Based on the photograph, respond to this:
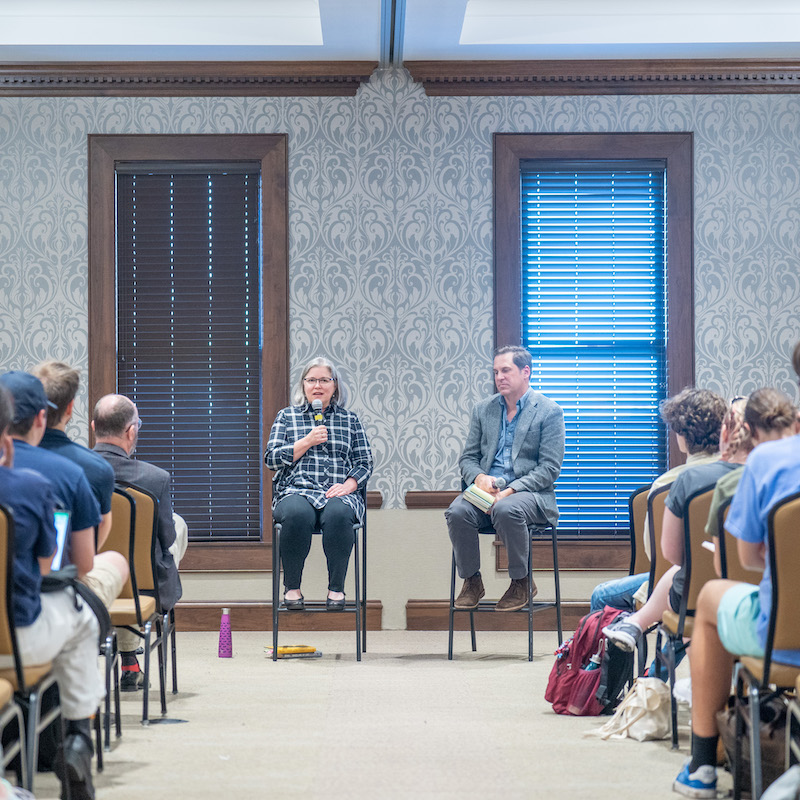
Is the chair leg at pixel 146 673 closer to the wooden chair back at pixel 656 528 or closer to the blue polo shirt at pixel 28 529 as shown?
the blue polo shirt at pixel 28 529

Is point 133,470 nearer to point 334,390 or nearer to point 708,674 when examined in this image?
point 334,390

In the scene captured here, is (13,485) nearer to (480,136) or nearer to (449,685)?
(449,685)

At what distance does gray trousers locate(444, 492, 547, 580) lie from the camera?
4.77m

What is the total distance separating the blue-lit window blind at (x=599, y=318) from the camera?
5859mm

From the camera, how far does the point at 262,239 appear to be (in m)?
5.77

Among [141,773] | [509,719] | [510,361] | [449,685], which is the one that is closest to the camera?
[141,773]

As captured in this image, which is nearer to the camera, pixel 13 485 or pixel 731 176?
pixel 13 485

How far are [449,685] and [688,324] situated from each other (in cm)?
264

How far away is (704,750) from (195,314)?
13.0ft

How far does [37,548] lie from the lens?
2.24m

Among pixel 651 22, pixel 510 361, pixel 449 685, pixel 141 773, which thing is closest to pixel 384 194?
pixel 510 361

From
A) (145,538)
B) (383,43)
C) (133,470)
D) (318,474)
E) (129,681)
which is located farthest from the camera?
(383,43)

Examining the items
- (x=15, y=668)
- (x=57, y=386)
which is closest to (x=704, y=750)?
(x=15, y=668)

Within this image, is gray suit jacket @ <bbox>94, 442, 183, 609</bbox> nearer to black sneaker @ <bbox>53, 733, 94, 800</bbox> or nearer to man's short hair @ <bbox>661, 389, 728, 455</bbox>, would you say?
black sneaker @ <bbox>53, 733, 94, 800</bbox>
